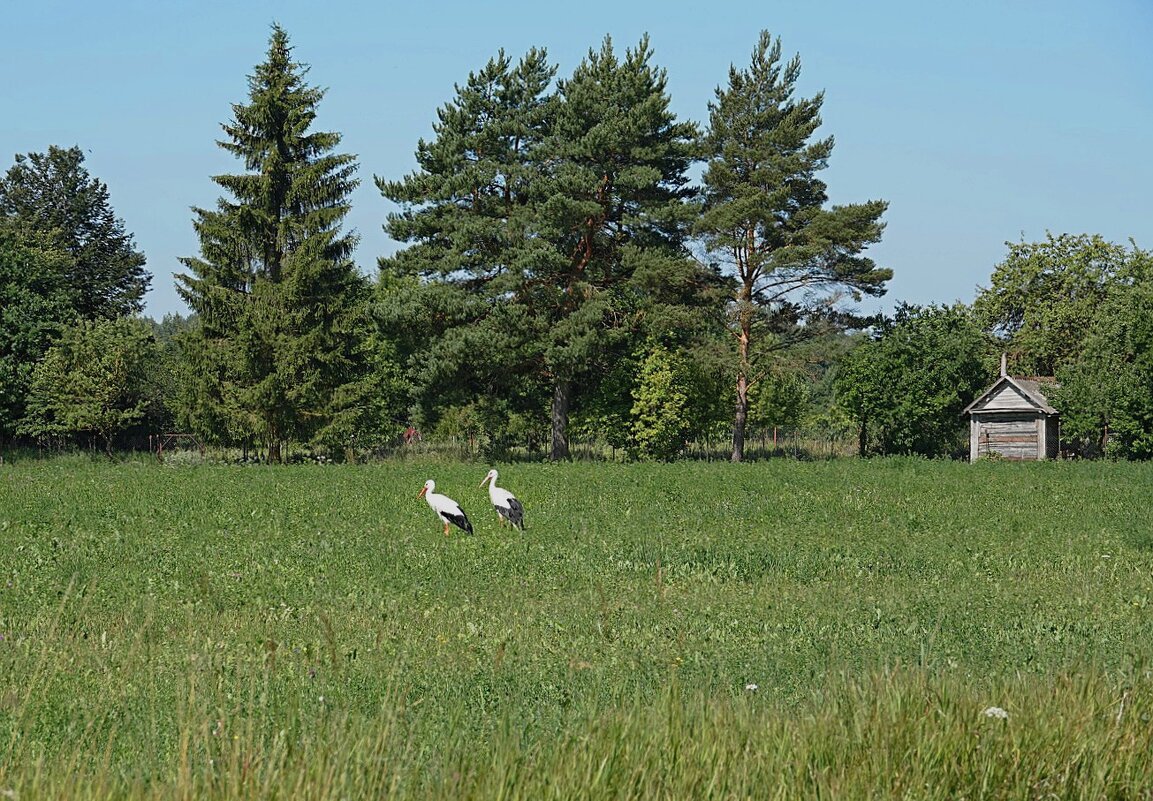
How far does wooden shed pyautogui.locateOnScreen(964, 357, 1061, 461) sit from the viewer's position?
5688 cm

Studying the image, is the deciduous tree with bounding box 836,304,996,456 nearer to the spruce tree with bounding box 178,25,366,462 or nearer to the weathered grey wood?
the weathered grey wood

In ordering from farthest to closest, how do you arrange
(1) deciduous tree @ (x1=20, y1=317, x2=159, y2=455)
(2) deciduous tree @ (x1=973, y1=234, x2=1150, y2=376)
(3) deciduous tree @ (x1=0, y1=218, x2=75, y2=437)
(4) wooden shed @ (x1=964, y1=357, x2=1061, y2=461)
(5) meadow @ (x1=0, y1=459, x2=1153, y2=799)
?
(2) deciduous tree @ (x1=973, y1=234, x2=1150, y2=376), (4) wooden shed @ (x1=964, y1=357, x2=1061, y2=461), (3) deciduous tree @ (x1=0, y1=218, x2=75, y2=437), (1) deciduous tree @ (x1=20, y1=317, x2=159, y2=455), (5) meadow @ (x1=0, y1=459, x2=1153, y2=799)

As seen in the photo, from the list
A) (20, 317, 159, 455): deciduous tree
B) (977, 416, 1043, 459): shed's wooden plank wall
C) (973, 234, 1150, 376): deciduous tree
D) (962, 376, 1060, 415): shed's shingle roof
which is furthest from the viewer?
(973, 234, 1150, 376): deciduous tree

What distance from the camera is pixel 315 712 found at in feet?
23.4

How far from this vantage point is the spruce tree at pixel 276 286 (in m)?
45.4

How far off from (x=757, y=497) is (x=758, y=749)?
20607 mm

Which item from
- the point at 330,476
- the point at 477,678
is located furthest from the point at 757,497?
the point at 477,678

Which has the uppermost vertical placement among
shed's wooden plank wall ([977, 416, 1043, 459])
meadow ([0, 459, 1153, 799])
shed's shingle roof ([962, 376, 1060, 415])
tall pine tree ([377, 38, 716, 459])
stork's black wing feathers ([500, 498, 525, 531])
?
tall pine tree ([377, 38, 716, 459])

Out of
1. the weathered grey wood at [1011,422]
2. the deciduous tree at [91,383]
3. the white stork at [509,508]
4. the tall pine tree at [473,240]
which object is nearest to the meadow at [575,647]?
the white stork at [509,508]

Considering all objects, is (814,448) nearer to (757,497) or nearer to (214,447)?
(214,447)

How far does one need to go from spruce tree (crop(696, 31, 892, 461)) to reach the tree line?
0.10 metres

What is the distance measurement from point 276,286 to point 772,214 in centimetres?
2089

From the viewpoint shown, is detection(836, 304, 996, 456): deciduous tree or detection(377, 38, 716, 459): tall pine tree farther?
detection(836, 304, 996, 456): deciduous tree

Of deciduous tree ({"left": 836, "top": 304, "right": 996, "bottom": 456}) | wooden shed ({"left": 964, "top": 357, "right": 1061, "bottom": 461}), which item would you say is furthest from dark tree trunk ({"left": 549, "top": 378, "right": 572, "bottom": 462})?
wooden shed ({"left": 964, "top": 357, "right": 1061, "bottom": 461})
